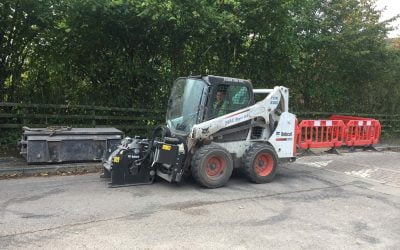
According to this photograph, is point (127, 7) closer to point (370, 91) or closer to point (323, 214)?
point (323, 214)

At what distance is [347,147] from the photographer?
44.5 feet

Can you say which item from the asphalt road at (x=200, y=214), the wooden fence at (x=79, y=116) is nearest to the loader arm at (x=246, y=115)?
the asphalt road at (x=200, y=214)

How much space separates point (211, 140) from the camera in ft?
27.1

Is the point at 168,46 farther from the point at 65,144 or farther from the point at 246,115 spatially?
the point at 246,115

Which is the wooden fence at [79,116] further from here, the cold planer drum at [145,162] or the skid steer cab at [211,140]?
the cold planer drum at [145,162]

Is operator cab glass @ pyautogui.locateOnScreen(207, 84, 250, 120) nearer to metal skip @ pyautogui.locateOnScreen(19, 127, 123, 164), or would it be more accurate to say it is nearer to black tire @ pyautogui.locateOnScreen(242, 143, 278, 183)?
black tire @ pyautogui.locateOnScreen(242, 143, 278, 183)

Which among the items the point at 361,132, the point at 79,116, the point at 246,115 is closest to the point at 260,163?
the point at 246,115

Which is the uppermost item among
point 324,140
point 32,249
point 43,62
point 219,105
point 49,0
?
point 49,0

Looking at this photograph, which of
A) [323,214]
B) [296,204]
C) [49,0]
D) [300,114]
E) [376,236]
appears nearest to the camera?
[376,236]

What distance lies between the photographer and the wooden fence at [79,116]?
36.0ft

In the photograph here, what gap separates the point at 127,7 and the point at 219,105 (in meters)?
3.58

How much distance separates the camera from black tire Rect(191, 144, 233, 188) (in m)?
7.87

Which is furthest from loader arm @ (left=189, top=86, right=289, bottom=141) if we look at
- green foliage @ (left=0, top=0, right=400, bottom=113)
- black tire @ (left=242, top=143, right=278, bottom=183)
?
green foliage @ (left=0, top=0, right=400, bottom=113)

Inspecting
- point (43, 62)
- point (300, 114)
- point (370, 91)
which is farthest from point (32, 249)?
point (370, 91)
